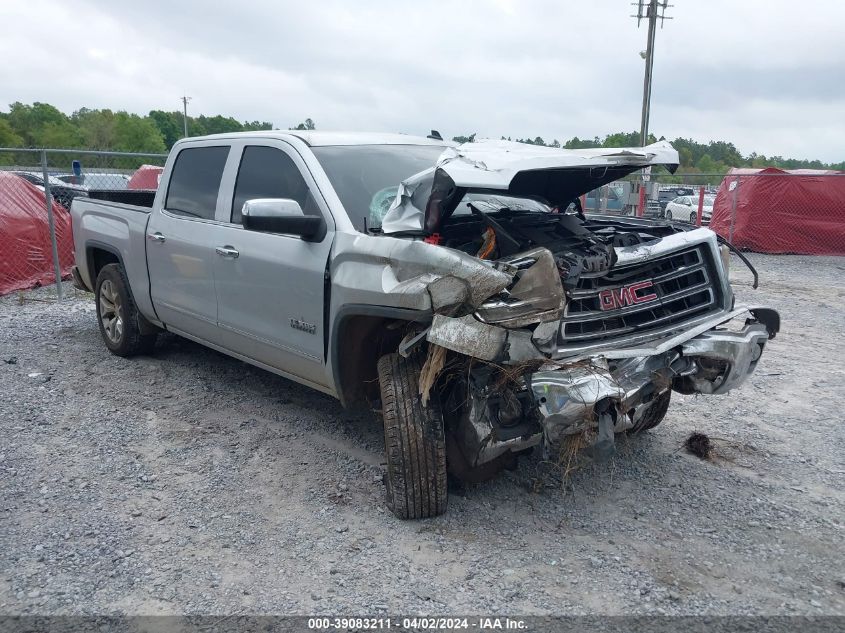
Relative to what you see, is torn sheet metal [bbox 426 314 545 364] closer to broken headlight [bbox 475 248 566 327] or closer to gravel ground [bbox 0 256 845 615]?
broken headlight [bbox 475 248 566 327]

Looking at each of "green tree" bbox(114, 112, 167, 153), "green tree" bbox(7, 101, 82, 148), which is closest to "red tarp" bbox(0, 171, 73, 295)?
"green tree" bbox(7, 101, 82, 148)

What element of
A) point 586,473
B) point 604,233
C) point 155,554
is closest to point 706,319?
point 604,233

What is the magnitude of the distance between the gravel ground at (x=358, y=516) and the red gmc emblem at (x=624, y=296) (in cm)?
110

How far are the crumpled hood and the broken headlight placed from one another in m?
0.50

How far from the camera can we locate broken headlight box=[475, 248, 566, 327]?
3.09m

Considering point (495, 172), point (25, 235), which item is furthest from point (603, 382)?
point (25, 235)

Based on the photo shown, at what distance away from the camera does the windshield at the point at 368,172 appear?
4.06 m

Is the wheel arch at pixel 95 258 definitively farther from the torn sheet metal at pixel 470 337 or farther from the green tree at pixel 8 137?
the green tree at pixel 8 137

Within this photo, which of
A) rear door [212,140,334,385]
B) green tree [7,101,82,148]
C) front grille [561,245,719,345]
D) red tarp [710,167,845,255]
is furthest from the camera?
green tree [7,101,82,148]

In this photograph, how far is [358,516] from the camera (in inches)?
144

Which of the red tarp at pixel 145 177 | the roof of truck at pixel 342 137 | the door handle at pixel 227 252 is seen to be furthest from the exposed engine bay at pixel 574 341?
the red tarp at pixel 145 177

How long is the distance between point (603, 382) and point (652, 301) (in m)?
0.75

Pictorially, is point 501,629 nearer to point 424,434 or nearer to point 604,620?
point 604,620

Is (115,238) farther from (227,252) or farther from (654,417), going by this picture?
(654,417)
